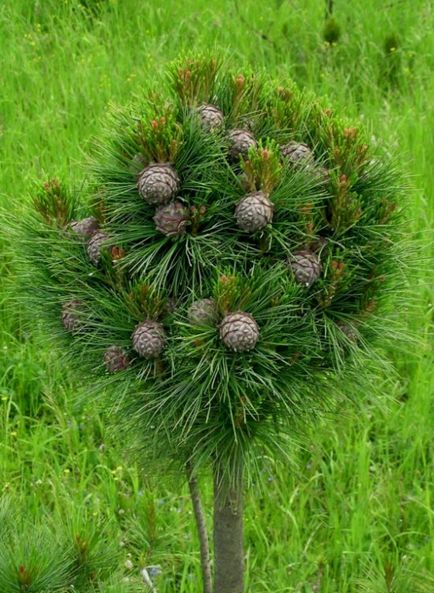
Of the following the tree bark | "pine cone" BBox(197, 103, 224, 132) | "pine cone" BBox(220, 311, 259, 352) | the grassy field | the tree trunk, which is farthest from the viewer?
the grassy field

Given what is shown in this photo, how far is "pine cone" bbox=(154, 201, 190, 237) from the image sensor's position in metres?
1.17

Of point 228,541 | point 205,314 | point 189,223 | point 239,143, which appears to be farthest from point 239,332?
point 228,541

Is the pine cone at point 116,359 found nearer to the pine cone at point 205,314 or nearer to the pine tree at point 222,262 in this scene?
the pine tree at point 222,262

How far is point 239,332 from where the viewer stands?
1.11m

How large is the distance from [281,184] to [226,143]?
0.32 feet

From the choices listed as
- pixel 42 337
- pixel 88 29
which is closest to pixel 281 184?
pixel 42 337

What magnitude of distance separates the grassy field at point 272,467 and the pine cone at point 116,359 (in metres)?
0.18

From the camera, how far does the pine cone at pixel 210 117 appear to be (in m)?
1.22

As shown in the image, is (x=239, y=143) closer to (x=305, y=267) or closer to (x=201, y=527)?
(x=305, y=267)

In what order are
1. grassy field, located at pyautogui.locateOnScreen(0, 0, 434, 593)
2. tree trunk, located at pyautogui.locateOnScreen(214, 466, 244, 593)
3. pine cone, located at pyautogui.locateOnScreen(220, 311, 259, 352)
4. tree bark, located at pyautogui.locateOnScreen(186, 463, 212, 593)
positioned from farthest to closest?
grassy field, located at pyautogui.locateOnScreen(0, 0, 434, 593), tree bark, located at pyautogui.locateOnScreen(186, 463, 212, 593), tree trunk, located at pyautogui.locateOnScreen(214, 466, 244, 593), pine cone, located at pyautogui.locateOnScreen(220, 311, 259, 352)

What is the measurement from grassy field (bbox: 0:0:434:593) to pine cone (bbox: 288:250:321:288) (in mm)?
242

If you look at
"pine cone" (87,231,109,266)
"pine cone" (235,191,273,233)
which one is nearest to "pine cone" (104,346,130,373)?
"pine cone" (87,231,109,266)

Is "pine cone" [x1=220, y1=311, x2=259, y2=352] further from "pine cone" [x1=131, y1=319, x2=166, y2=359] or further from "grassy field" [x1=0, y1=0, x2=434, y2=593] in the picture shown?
"grassy field" [x1=0, y1=0, x2=434, y2=593]

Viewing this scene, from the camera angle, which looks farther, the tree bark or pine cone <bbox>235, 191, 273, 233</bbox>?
the tree bark
